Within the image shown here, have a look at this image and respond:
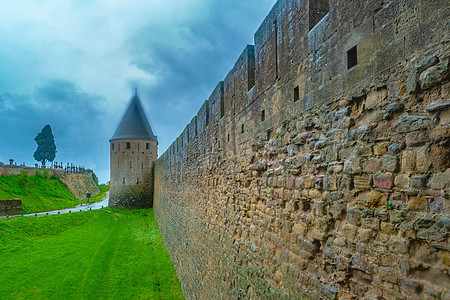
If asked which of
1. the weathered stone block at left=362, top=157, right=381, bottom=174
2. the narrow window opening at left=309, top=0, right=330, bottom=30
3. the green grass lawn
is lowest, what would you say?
the green grass lawn

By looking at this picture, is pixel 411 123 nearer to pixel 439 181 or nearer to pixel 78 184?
pixel 439 181

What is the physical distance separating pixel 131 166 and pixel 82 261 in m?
19.0

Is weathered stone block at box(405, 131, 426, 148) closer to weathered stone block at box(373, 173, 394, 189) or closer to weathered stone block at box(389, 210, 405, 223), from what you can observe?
weathered stone block at box(373, 173, 394, 189)

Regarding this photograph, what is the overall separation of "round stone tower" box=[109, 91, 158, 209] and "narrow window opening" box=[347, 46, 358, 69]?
30.9 meters

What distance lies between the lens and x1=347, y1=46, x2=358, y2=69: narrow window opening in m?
2.39

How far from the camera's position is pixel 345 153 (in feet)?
7.93

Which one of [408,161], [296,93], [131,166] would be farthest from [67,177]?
[408,161]

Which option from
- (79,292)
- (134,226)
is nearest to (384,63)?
(79,292)

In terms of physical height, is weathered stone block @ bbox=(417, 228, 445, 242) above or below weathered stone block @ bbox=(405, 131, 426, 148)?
below

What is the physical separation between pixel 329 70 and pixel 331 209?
1.35m

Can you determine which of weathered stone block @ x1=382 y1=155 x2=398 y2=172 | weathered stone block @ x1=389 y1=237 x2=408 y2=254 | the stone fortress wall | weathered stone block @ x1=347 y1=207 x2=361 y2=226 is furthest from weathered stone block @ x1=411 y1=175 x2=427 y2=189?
weathered stone block @ x1=347 y1=207 x2=361 y2=226

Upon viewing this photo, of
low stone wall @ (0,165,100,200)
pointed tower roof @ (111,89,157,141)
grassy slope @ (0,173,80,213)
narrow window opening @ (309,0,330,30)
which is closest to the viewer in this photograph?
narrow window opening @ (309,0,330,30)

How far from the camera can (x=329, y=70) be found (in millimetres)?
2656

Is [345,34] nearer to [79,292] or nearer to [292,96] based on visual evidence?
[292,96]
